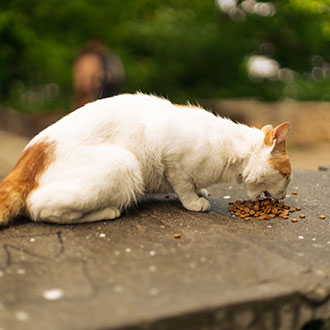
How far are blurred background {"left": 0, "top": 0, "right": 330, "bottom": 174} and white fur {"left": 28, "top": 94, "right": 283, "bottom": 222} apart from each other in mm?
5378

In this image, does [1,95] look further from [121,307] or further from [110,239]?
[121,307]

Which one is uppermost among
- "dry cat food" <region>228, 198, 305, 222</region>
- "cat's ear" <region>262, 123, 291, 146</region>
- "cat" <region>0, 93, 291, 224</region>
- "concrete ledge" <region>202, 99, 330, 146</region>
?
"cat's ear" <region>262, 123, 291, 146</region>

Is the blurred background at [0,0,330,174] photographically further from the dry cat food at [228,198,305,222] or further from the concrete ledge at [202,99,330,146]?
the dry cat food at [228,198,305,222]

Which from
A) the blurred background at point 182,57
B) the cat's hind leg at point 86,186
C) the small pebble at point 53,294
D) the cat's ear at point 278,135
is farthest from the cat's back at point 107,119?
the blurred background at point 182,57

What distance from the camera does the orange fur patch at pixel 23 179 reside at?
7.39 feet

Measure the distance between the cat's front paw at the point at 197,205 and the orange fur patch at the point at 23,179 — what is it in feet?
2.77

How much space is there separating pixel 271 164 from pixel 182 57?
23.4ft

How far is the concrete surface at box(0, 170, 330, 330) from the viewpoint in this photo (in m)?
1.47

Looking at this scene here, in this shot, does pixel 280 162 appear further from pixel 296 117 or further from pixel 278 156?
pixel 296 117

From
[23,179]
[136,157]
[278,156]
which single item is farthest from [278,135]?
[23,179]

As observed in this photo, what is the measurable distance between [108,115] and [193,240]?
87cm

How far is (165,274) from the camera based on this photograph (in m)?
1.74

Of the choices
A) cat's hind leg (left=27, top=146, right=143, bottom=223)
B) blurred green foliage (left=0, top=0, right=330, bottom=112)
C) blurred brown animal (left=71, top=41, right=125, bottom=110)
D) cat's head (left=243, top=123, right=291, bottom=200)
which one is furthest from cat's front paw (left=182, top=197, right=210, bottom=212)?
blurred green foliage (left=0, top=0, right=330, bottom=112)

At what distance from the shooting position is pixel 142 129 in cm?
247
